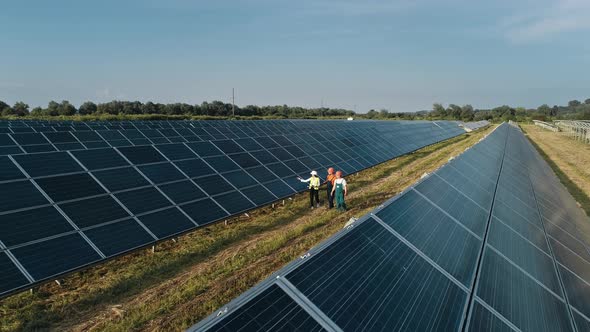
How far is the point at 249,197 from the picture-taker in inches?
497

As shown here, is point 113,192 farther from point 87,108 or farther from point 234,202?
point 87,108

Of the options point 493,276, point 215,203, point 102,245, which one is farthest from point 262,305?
point 215,203

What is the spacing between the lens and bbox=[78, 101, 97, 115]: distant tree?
93.1 metres

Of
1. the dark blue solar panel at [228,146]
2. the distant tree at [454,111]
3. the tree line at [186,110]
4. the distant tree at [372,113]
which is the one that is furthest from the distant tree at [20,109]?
the distant tree at [454,111]

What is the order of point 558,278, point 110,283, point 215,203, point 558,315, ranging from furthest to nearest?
point 215,203 < point 110,283 < point 558,278 < point 558,315

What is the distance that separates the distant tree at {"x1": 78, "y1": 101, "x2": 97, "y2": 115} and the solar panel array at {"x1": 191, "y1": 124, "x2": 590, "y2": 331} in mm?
107154

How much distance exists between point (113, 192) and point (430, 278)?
9.29 meters

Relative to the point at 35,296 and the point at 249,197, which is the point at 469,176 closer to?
the point at 249,197

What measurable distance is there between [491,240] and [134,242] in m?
8.14

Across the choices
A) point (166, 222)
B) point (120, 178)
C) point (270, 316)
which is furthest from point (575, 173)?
point (270, 316)

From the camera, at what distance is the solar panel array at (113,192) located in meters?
7.43

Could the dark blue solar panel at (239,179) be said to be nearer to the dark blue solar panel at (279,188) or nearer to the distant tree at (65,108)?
the dark blue solar panel at (279,188)

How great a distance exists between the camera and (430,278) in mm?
4059

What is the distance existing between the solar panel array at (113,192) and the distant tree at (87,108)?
8828cm
